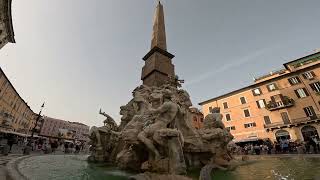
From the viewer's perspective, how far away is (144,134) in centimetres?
524

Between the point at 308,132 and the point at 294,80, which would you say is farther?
the point at 294,80

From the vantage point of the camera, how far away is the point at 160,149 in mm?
5012

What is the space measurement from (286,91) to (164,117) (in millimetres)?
30574

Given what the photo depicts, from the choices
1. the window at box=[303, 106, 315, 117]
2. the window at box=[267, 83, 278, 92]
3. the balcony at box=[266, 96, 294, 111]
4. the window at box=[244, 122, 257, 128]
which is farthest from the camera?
the window at box=[244, 122, 257, 128]

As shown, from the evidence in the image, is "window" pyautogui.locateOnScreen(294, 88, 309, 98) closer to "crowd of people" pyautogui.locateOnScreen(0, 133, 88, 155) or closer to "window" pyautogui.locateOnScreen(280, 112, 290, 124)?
"window" pyautogui.locateOnScreen(280, 112, 290, 124)

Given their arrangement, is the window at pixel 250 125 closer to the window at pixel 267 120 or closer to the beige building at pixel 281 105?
the beige building at pixel 281 105

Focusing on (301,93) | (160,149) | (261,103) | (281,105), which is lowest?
(160,149)

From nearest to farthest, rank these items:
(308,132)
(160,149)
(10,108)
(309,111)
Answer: (160,149), (308,132), (309,111), (10,108)

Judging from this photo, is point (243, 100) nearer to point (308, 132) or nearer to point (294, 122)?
point (294, 122)

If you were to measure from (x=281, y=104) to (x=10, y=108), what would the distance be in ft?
172

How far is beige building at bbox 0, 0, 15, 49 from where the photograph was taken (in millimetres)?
24219

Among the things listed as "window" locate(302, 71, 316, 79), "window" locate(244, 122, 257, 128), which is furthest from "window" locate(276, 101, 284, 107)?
"window" locate(302, 71, 316, 79)

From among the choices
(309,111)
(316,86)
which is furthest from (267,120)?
(316,86)

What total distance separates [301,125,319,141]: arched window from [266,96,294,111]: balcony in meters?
3.71
